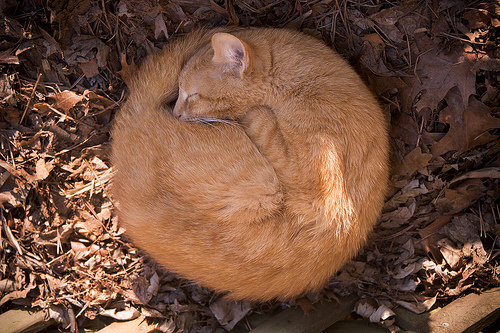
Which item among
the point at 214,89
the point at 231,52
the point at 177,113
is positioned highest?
the point at 231,52

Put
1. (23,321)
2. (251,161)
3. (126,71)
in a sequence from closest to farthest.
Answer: (251,161) < (23,321) < (126,71)

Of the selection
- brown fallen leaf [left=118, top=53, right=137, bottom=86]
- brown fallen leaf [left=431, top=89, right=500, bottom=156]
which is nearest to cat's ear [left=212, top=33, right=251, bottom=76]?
brown fallen leaf [left=118, top=53, right=137, bottom=86]

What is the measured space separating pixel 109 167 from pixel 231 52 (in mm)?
1664

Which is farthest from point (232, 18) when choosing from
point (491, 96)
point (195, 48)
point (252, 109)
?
point (491, 96)

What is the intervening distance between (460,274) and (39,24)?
444 centimetres

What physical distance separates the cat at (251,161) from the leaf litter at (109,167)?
384 mm

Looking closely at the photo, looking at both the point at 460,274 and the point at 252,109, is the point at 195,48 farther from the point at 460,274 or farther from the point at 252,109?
the point at 460,274

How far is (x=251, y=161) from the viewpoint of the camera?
2.45 metres

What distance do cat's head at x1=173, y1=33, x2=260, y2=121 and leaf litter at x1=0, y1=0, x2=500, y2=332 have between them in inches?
20.9

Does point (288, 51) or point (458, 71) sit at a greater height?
point (288, 51)

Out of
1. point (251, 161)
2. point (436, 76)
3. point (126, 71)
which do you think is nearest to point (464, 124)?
point (436, 76)

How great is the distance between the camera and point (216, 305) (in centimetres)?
301

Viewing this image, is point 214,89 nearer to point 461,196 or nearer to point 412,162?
point 412,162

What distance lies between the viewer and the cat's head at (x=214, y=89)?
2.72m
